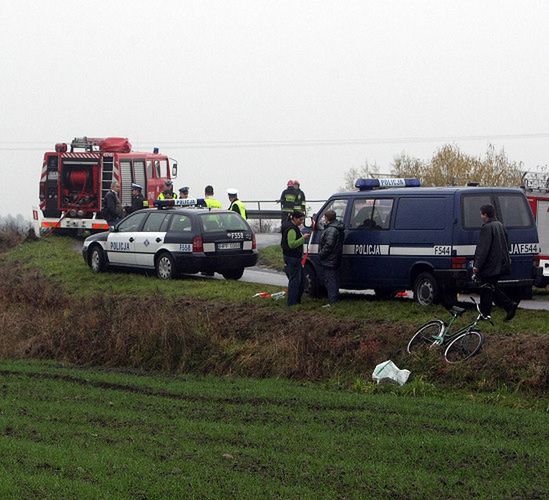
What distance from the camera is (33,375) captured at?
55.2 ft

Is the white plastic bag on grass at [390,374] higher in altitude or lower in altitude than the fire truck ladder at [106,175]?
lower

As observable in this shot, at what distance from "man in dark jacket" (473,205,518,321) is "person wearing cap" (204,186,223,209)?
36.8 feet

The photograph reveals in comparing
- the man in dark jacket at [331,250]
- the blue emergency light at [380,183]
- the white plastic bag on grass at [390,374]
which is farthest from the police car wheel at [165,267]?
the white plastic bag on grass at [390,374]

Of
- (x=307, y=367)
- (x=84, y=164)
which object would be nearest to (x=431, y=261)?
(x=307, y=367)

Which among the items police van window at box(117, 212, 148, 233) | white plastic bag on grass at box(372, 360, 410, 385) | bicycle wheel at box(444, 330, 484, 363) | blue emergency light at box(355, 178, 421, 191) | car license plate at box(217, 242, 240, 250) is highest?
blue emergency light at box(355, 178, 421, 191)

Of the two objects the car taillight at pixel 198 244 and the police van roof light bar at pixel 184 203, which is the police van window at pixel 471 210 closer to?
the car taillight at pixel 198 244

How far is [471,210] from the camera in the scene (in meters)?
18.2

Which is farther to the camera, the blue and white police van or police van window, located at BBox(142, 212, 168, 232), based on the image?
police van window, located at BBox(142, 212, 168, 232)

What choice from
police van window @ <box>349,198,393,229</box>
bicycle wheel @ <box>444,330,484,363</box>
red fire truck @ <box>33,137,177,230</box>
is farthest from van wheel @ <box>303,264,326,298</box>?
red fire truck @ <box>33,137,177,230</box>

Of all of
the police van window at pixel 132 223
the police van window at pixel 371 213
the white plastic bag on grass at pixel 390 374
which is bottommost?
the white plastic bag on grass at pixel 390 374

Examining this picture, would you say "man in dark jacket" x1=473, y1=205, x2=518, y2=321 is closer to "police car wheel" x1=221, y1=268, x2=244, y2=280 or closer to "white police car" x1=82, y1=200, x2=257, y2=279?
"white police car" x1=82, y1=200, x2=257, y2=279

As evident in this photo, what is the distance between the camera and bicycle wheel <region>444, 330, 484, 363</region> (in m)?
15.1

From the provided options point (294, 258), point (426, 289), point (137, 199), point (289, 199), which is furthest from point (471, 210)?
point (137, 199)

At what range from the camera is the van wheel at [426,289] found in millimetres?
18328
